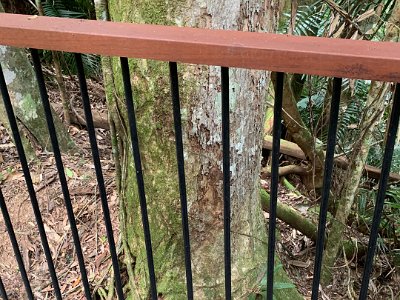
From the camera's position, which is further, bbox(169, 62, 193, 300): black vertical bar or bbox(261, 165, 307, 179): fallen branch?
bbox(261, 165, 307, 179): fallen branch

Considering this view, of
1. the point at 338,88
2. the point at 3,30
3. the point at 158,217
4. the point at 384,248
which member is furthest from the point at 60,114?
the point at 338,88

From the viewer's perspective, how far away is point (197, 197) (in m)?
1.87

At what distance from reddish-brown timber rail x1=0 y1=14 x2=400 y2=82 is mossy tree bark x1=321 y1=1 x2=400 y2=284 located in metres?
1.34

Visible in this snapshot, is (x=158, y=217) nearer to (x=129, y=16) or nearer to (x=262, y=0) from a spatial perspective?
(x=129, y=16)

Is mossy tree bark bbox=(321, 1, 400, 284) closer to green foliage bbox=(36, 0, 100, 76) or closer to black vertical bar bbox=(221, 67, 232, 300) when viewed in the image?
black vertical bar bbox=(221, 67, 232, 300)

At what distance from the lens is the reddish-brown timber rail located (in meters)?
1.01

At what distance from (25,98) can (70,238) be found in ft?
3.22

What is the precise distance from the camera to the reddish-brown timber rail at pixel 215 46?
101 cm

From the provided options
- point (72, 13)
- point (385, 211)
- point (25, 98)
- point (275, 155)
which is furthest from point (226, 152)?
point (72, 13)

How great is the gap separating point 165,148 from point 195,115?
0.60 feet

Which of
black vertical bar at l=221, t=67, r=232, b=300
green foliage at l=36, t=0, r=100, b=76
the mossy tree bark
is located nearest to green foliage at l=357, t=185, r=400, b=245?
the mossy tree bark

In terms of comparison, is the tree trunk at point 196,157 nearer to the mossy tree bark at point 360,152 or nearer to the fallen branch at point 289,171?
the mossy tree bark at point 360,152

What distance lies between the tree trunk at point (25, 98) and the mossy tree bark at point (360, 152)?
173 cm

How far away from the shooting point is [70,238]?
2.67 metres
